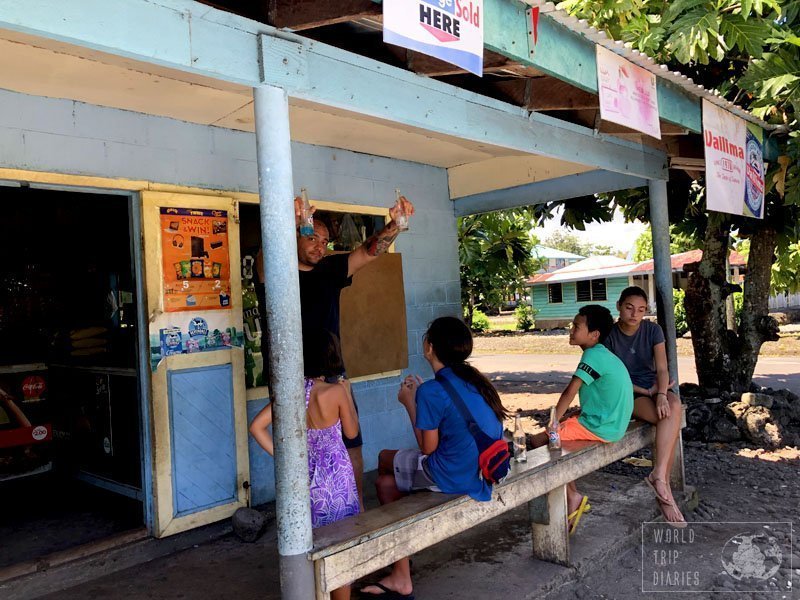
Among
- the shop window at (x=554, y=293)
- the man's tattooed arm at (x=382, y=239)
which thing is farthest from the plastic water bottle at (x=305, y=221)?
the shop window at (x=554, y=293)

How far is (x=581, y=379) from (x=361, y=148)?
2.65 m

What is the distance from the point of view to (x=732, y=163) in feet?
17.5

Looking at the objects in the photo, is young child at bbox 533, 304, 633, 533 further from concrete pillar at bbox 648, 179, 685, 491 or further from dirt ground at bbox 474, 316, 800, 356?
dirt ground at bbox 474, 316, 800, 356

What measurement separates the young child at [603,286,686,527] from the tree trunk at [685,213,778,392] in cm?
305

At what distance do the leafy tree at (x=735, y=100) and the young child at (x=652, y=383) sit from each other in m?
1.93

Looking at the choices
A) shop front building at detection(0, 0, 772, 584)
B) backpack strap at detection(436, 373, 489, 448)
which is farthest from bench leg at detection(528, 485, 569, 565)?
shop front building at detection(0, 0, 772, 584)

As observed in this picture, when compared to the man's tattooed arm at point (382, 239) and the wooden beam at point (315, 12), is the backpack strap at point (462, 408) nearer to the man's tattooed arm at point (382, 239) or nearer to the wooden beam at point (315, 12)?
the man's tattooed arm at point (382, 239)

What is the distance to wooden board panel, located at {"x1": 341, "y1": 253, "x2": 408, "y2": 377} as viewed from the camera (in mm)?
5469

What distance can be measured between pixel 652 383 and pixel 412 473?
254cm

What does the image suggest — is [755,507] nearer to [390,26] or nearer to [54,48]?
[390,26]

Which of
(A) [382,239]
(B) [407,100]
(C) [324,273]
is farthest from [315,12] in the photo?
(C) [324,273]

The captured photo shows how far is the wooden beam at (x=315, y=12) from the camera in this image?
2.62 metres

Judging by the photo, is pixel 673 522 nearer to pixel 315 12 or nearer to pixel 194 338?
pixel 194 338

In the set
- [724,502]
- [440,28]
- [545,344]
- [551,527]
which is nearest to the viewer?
[440,28]
